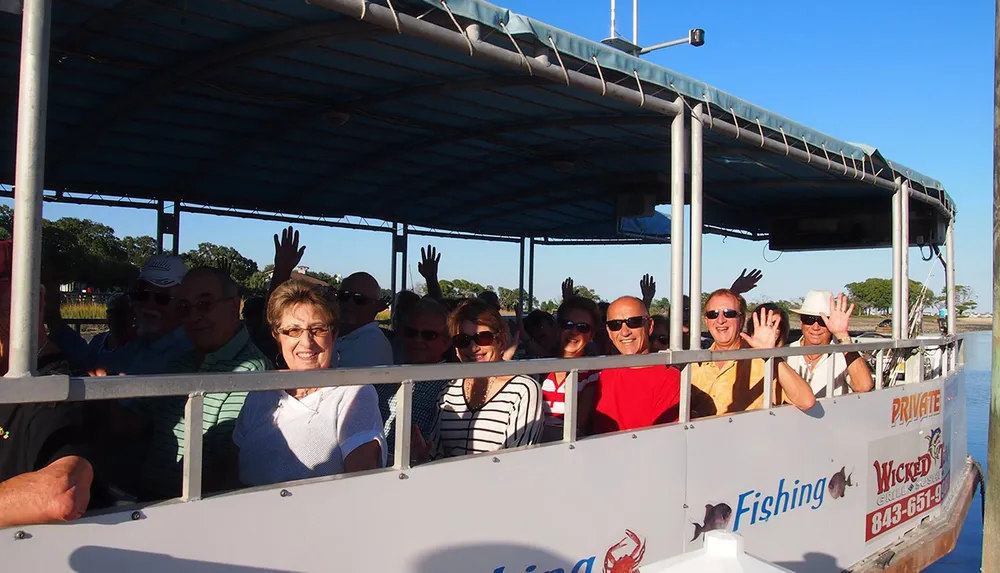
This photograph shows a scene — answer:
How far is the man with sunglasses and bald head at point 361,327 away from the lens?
13.1 feet

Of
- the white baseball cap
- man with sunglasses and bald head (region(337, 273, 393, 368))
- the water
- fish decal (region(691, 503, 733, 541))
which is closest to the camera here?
the white baseball cap

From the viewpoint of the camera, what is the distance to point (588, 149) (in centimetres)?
573

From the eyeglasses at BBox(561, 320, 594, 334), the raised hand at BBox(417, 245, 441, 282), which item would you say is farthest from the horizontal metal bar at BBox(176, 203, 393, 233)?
the eyeglasses at BBox(561, 320, 594, 334)

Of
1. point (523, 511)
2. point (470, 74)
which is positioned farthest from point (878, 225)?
point (523, 511)

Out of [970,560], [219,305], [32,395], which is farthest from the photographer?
[970,560]

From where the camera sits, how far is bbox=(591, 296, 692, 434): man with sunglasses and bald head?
3688mm

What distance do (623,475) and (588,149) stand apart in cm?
294

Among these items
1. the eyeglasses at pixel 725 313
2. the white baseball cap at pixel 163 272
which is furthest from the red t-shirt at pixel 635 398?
the white baseball cap at pixel 163 272

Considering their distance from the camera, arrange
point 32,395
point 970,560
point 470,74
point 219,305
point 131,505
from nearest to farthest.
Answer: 1. point 32,395
2. point 131,505
3. point 219,305
4. point 470,74
5. point 970,560

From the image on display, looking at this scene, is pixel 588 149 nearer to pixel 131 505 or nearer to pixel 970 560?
pixel 131 505

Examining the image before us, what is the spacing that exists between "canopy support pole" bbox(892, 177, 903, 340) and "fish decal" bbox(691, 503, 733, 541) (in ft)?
8.57

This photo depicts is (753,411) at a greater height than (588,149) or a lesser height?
lesser

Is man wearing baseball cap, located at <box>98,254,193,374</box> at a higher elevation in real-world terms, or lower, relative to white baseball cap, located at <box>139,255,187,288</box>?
lower

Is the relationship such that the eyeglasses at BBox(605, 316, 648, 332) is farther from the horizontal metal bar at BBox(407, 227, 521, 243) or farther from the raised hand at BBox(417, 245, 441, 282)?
the horizontal metal bar at BBox(407, 227, 521, 243)
